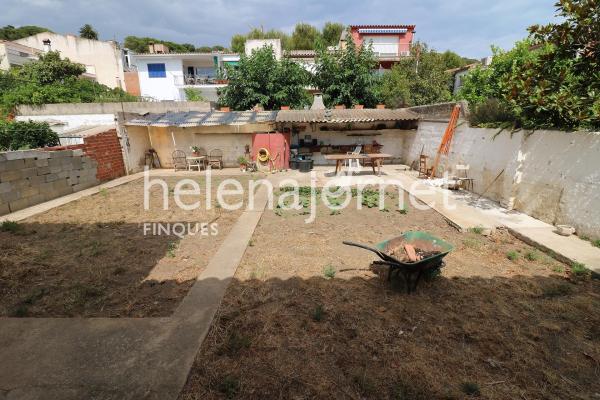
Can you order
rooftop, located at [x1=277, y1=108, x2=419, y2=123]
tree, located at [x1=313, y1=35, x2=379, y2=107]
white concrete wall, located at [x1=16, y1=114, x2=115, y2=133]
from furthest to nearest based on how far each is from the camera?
tree, located at [x1=313, y1=35, x2=379, y2=107], white concrete wall, located at [x1=16, y1=114, x2=115, y2=133], rooftop, located at [x1=277, y1=108, x2=419, y2=123]

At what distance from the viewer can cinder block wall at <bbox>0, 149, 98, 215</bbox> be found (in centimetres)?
797

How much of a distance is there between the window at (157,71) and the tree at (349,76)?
58.4 feet

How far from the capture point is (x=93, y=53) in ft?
102

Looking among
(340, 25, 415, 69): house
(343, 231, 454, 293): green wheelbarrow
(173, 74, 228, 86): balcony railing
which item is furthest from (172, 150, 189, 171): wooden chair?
(340, 25, 415, 69): house

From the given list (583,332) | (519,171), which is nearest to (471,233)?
(519,171)

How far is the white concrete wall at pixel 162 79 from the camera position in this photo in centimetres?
2827

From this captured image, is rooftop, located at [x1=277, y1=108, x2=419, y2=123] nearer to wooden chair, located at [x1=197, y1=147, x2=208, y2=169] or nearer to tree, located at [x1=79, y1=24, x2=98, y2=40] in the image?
wooden chair, located at [x1=197, y1=147, x2=208, y2=169]

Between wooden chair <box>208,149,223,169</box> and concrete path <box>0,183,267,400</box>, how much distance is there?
463 inches

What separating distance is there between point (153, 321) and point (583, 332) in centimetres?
514

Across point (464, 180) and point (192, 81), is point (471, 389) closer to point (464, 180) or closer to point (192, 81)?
point (464, 180)

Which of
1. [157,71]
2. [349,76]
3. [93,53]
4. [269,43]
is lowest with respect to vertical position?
[349,76]

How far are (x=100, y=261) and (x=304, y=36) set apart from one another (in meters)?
37.2

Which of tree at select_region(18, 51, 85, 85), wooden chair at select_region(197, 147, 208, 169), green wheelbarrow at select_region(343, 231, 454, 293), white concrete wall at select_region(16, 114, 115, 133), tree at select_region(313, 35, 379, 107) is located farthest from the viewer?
tree at select_region(18, 51, 85, 85)

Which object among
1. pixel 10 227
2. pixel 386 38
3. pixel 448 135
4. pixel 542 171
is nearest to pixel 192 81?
pixel 386 38
